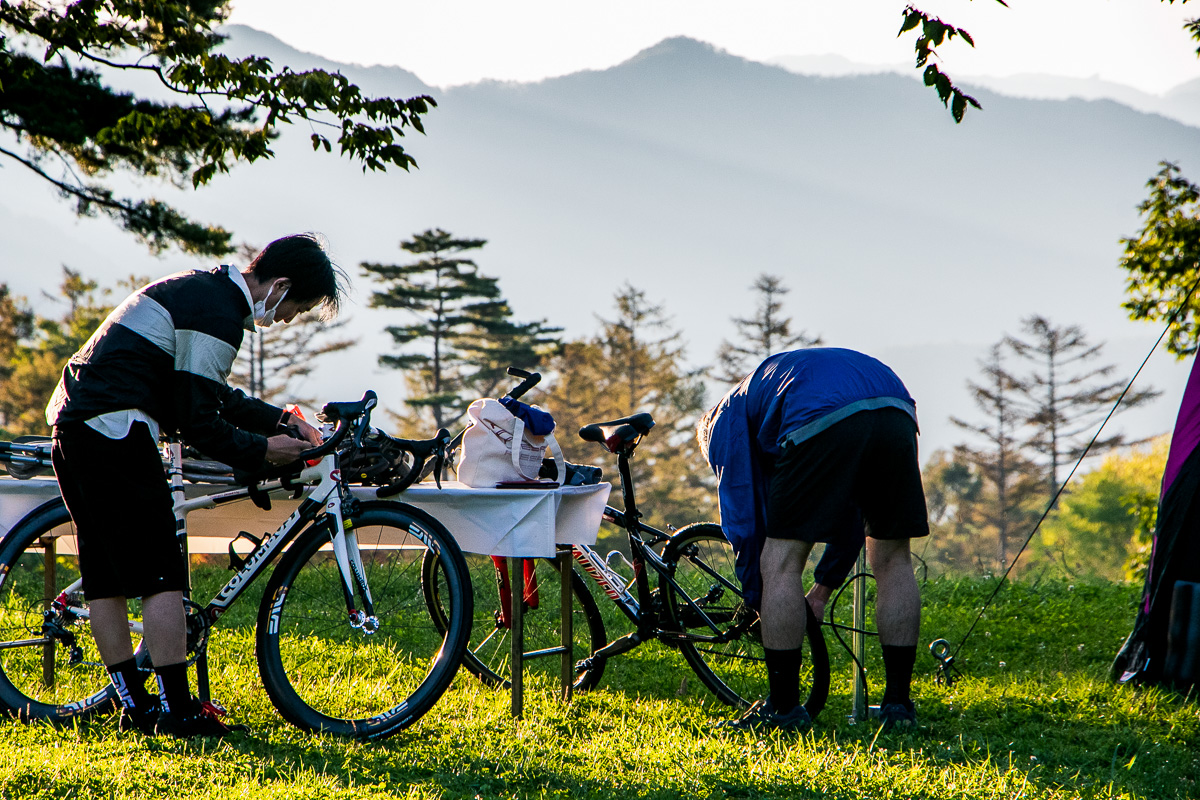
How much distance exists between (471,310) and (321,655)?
40.5 metres

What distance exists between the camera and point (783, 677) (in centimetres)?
347

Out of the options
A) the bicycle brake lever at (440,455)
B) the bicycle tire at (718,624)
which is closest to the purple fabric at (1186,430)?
the bicycle tire at (718,624)

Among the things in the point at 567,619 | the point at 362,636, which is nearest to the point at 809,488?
the point at 567,619

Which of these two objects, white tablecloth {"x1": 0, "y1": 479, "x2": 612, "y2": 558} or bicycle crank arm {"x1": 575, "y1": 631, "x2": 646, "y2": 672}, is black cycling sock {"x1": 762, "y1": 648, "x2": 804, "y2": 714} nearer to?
bicycle crank arm {"x1": 575, "y1": 631, "x2": 646, "y2": 672}

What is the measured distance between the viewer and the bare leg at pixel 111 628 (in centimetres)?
319

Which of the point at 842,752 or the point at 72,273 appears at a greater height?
the point at 72,273

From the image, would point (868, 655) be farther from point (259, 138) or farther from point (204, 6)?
point (204, 6)

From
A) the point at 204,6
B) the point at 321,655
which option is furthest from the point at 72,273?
the point at 321,655

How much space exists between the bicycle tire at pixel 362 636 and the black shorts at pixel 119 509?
38 centimetres

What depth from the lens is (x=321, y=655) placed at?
182 inches

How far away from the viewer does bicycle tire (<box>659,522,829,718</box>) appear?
3732mm

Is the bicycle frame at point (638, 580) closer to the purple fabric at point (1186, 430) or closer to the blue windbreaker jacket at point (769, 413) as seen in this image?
the blue windbreaker jacket at point (769, 413)

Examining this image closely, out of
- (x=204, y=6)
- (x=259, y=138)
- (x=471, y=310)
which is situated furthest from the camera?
(x=471, y=310)

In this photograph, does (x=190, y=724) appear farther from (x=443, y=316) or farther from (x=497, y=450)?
(x=443, y=316)
